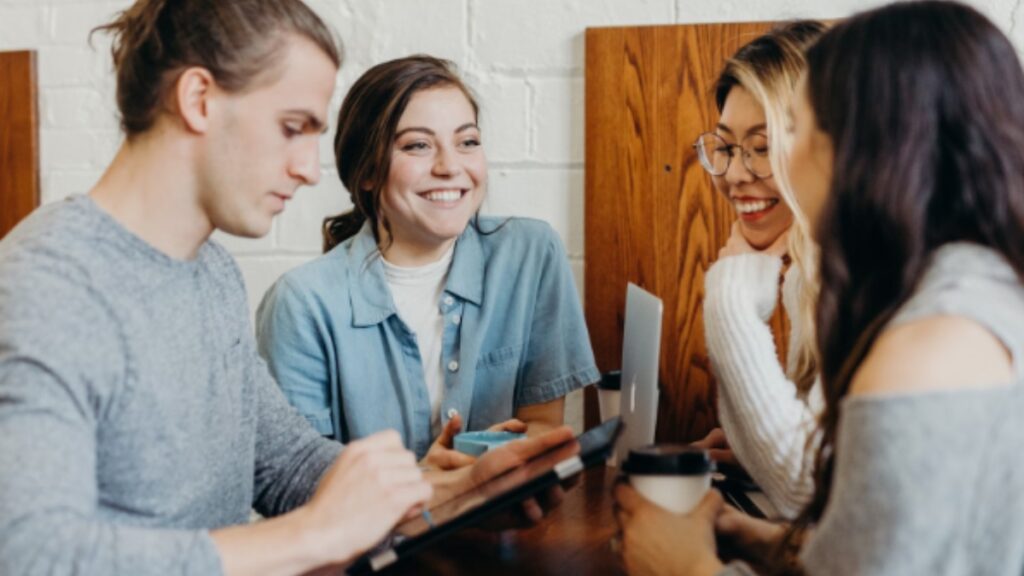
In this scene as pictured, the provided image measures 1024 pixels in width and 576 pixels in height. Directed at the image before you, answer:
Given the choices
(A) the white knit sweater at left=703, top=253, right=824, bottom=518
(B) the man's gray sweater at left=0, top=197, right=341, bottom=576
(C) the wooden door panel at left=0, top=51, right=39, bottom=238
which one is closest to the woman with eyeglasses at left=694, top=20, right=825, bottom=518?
(A) the white knit sweater at left=703, top=253, right=824, bottom=518

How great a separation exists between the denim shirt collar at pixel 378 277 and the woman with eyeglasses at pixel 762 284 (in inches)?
16.3

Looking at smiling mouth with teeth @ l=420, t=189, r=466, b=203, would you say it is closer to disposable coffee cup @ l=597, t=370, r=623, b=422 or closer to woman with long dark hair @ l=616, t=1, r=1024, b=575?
disposable coffee cup @ l=597, t=370, r=623, b=422

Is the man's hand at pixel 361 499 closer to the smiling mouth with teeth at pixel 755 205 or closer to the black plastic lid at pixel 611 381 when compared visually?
the black plastic lid at pixel 611 381

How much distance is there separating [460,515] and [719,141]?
91 cm

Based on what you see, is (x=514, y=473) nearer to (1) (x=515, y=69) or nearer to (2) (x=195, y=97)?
(2) (x=195, y=97)

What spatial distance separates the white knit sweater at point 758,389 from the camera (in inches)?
49.5

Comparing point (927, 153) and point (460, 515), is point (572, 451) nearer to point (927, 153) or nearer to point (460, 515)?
point (460, 515)

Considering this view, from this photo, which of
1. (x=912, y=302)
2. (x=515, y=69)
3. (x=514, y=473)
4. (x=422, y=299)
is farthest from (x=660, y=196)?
(x=912, y=302)

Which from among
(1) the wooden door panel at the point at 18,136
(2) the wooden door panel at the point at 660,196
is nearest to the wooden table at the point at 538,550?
(2) the wooden door panel at the point at 660,196

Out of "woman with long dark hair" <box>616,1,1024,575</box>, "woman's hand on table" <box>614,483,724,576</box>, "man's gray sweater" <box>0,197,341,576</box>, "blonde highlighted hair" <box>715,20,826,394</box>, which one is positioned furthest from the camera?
"blonde highlighted hair" <box>715,20,826,394</box>

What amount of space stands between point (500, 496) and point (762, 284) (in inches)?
26.0

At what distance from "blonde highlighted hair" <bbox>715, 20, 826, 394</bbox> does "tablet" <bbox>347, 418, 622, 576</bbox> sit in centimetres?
54

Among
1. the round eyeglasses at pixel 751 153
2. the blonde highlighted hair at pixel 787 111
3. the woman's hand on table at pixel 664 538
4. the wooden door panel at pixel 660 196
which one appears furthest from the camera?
the wooden door panel at pixel 660 196

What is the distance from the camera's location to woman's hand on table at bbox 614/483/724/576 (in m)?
0.94
